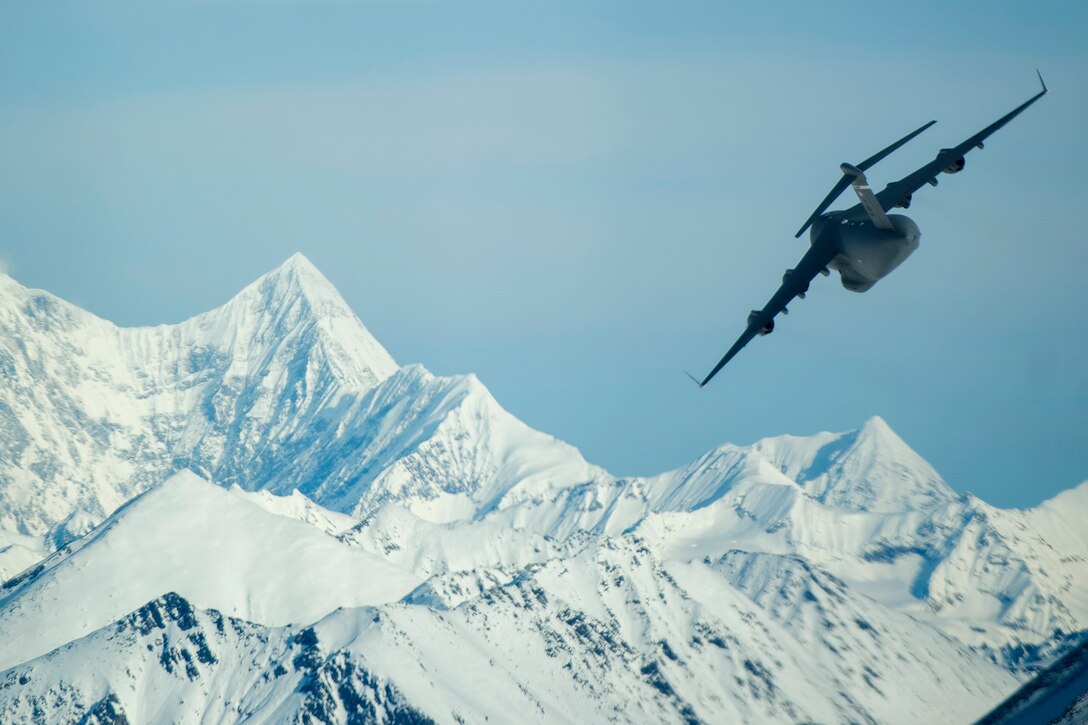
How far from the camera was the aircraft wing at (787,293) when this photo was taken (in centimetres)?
10981

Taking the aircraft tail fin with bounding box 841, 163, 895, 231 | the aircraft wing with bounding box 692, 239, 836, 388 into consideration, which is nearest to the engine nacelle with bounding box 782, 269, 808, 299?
the aircraft wing with bounding box 692, 239, 836, 388

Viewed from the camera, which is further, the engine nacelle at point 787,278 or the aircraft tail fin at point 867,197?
the engine nacelle at point 787,278

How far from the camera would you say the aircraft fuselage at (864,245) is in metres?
103

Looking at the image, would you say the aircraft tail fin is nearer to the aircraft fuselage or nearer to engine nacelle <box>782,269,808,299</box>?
the aircraft fuselage

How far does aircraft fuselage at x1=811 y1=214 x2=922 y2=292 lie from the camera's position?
102625 mm

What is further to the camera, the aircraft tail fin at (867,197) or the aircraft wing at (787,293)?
the aircraft wing at (787,293)

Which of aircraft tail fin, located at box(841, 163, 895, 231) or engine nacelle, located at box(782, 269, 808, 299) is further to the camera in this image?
engine nacelle, located at box(782, 269, 808, 299)

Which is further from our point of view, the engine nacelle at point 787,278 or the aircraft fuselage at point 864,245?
the engine nacelle at point 787,278

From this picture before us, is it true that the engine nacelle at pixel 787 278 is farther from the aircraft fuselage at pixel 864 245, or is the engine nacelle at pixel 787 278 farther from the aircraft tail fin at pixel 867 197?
the aircraft tail fin at pixel 867 197

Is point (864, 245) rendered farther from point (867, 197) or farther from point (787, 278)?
point (787, 278)

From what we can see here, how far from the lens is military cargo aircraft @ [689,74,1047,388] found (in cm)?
10262

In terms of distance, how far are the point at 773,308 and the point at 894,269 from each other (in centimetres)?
1104

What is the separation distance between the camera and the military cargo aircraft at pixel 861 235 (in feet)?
337

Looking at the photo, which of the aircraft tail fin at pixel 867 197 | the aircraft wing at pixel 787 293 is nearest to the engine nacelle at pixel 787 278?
the aircraft wing at pixel 787 293
